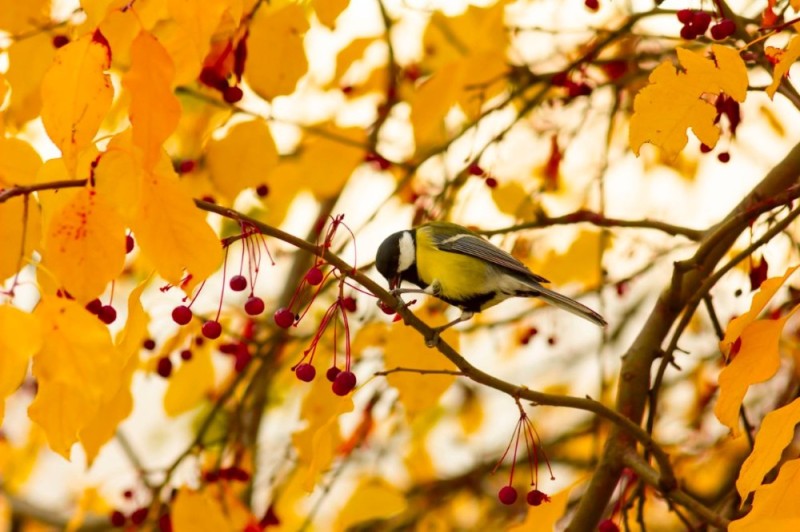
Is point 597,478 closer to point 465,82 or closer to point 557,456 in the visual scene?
point 465,82

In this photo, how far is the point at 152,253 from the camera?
4.40 ft

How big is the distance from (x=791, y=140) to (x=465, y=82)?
1909 mm

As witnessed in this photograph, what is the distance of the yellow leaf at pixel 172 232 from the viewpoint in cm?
130

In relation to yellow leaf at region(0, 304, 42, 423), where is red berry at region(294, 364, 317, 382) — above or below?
above

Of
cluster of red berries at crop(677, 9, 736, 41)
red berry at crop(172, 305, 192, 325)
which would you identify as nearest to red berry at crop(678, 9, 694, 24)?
cluster of red berries at crop(677, 9, 736, 41)

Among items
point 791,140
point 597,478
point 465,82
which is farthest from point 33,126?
point 791,140

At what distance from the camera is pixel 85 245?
1298 millimetres

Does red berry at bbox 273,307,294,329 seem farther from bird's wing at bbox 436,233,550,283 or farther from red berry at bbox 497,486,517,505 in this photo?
bird's wing at bbox 436,233,550,283

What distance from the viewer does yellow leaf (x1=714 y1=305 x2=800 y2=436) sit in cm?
151

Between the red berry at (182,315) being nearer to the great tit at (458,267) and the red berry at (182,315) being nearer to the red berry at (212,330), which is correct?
A: the red berry at (212,330)

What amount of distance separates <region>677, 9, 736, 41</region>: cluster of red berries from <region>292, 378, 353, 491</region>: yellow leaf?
3.03 feet

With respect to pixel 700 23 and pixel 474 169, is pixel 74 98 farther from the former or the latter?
pixel 474 169

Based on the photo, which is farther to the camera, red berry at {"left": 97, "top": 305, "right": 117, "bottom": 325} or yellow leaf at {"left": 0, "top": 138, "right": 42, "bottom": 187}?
red berry at {"left": 97, "top": 305, "right": 117, "bottom": 325}

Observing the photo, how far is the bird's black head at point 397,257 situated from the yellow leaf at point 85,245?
122 centimetres
